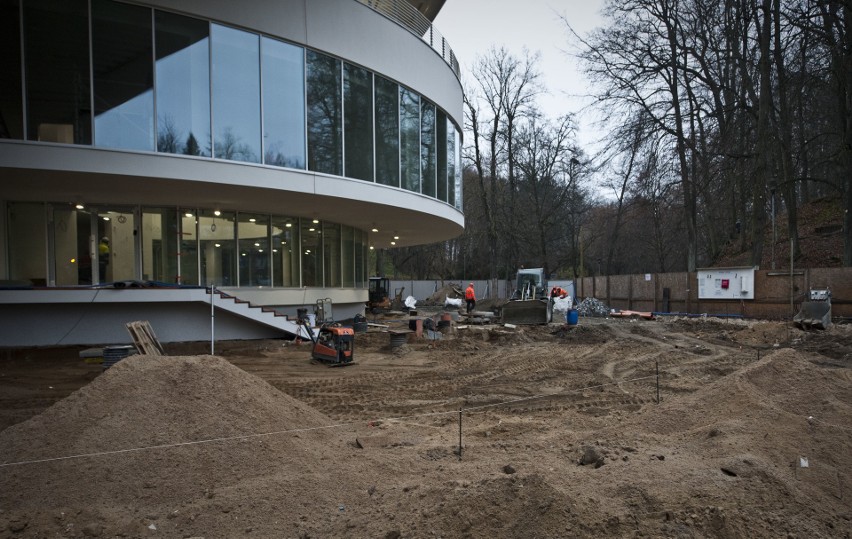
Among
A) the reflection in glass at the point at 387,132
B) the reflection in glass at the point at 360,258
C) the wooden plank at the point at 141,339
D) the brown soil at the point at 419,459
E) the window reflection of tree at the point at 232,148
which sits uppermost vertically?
the reflection in glass at the point at 387,132

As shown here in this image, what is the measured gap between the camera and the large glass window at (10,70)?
12695 millimetres

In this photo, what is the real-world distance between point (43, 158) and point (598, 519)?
561 inches

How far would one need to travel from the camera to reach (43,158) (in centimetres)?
1222

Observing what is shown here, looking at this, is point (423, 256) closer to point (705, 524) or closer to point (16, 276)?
point (16, 276)

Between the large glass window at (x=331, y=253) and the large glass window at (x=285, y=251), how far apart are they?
1601mm

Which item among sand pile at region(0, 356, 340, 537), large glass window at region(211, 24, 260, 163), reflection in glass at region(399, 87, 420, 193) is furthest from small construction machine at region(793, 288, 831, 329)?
large glass window at region(211, 24, 260, 163)

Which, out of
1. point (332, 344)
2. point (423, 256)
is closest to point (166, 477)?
point (332, 344)

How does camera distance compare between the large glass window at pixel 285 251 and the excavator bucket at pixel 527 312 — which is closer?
the large glass window at pixel 285 251

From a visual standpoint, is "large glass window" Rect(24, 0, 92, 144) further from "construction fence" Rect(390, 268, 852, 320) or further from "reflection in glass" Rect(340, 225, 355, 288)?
"construction fence" Rect(390, 268, 852, 320)

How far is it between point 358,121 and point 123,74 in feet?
22.2

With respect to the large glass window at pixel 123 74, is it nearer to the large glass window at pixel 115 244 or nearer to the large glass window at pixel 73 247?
the large glass window at pixel 115 244

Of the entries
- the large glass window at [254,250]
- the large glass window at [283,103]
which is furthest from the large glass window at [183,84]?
the large glass window at [254,250]

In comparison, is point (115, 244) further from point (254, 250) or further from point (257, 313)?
point (257, 313)

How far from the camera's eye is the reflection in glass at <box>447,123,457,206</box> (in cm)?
2183
